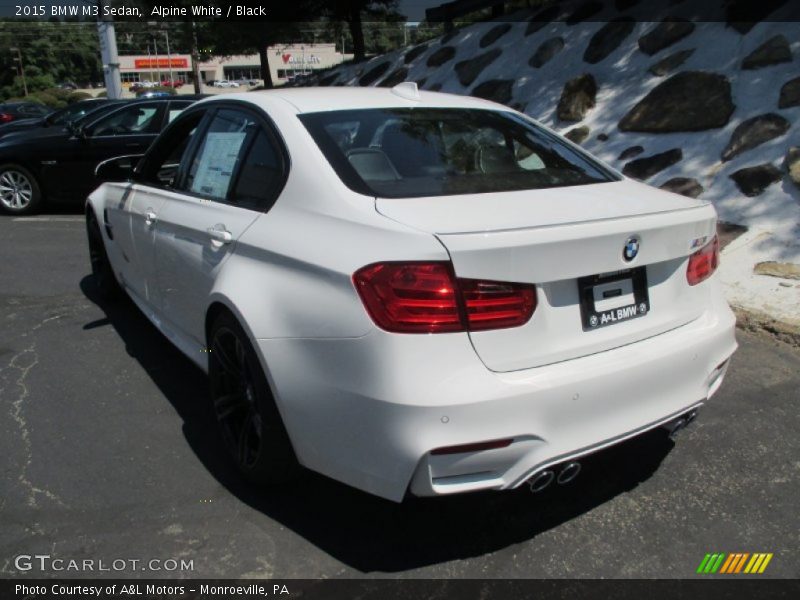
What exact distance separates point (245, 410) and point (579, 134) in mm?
6061

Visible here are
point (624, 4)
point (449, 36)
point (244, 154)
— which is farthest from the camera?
point (449, 36)

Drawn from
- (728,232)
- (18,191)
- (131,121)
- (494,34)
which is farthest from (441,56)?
(728,232)

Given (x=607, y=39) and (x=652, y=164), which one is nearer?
(x=652, y=164)

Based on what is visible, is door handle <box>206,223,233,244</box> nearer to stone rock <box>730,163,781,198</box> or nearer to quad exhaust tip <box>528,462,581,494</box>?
quad exhaust tip <box>528,462,581,494</box>

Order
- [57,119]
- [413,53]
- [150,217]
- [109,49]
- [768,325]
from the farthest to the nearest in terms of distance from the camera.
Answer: [109,49]
[57,119]
[413,53]
[768,325]
[150,217]

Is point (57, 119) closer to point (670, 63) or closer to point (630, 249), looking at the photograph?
point (670, 63)

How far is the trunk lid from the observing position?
2.36 m

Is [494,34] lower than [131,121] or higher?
higher

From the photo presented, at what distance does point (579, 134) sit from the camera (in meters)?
8.12

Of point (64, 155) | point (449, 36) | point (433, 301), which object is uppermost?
point (449, 36)

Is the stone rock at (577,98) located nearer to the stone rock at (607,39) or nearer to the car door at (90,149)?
the stone rock at (607,39)

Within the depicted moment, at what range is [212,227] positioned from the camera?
3.27 meters

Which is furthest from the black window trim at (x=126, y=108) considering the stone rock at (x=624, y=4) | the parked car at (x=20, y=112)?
the parked car at (x=20, y=112)

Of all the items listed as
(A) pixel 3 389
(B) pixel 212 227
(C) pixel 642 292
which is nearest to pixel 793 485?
(C) pixel 642 292
